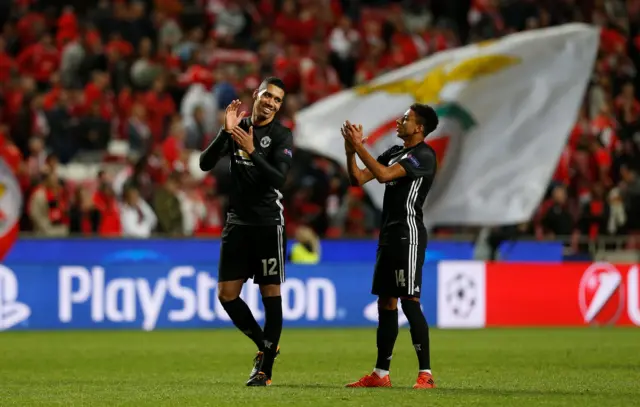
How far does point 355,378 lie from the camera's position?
11.6m

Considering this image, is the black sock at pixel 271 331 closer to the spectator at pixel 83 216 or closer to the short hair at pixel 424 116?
the short hair at pixel 424 116

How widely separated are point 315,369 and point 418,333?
2.46 metres

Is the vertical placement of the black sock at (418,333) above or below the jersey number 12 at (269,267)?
below

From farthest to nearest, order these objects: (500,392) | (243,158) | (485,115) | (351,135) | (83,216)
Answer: (485,115) < (83,216) < (243,158) < (351,135) < (500,392)

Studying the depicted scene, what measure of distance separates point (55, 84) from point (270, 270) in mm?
13547

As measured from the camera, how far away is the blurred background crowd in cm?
2097

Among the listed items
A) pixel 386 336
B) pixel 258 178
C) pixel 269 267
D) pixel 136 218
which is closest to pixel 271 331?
pixel 269 267

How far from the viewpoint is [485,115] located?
68.5 feet

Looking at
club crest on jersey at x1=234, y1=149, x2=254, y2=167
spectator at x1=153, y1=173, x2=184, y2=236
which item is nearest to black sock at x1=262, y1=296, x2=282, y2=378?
club crest on jersey at x1=234, y1=149, x2=254, y2=167

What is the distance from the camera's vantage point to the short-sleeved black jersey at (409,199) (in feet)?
34.2

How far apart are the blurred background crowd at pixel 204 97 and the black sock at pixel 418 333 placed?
411 inches

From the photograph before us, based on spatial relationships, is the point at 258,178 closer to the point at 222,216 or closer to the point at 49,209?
the point at 49,209

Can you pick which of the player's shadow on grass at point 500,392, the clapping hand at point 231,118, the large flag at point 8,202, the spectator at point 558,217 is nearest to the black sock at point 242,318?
the player's shadow on grass at point 500,392

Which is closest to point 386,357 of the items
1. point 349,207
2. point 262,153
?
point 262,153
